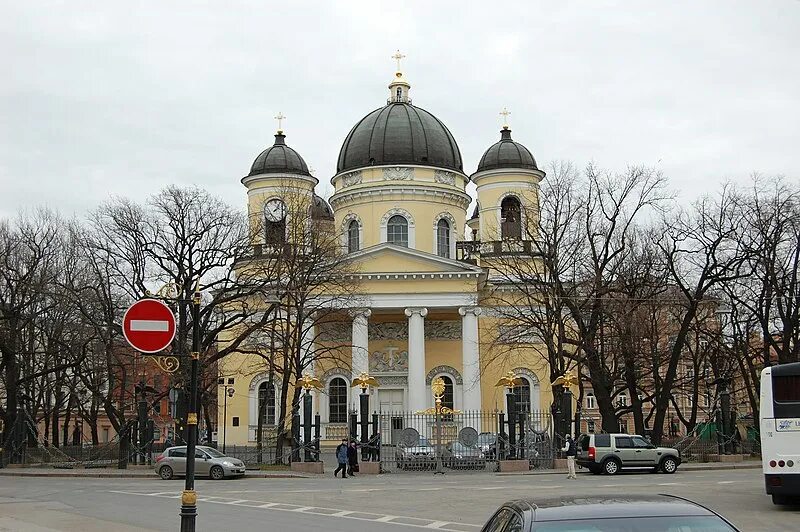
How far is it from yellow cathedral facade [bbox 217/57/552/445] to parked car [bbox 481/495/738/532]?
49.5 metres

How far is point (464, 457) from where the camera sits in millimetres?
38125

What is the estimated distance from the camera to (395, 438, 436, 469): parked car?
3788 cm

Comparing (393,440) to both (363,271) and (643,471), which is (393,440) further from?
(363,271)

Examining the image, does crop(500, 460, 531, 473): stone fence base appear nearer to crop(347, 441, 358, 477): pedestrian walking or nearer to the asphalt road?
the asphalt road

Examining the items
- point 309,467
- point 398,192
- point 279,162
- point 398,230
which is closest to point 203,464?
point 309,467

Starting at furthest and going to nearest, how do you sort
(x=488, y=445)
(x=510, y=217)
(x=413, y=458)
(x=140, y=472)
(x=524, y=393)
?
(x=510, y=217) < (x=524, y=393) < (x=140, y=472) < (x=488, y=445) < (x=413, y=458)

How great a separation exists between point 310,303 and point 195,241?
10.4 metres

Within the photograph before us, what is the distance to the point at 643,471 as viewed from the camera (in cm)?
3734

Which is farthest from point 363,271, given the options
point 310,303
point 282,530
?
point 282,530

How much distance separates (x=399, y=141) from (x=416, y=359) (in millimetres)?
15210

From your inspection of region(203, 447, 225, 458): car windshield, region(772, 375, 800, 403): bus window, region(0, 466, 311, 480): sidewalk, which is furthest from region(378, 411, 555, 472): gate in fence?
region(772, 375, 800, 403): bus window

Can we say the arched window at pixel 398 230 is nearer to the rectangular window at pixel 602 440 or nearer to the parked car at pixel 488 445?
the parked car at pixel 488 445

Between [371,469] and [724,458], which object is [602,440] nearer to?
[371,469]

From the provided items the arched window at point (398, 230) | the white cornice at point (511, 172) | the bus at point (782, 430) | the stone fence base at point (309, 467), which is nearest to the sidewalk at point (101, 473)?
the stone fence base at point (309, 467)
